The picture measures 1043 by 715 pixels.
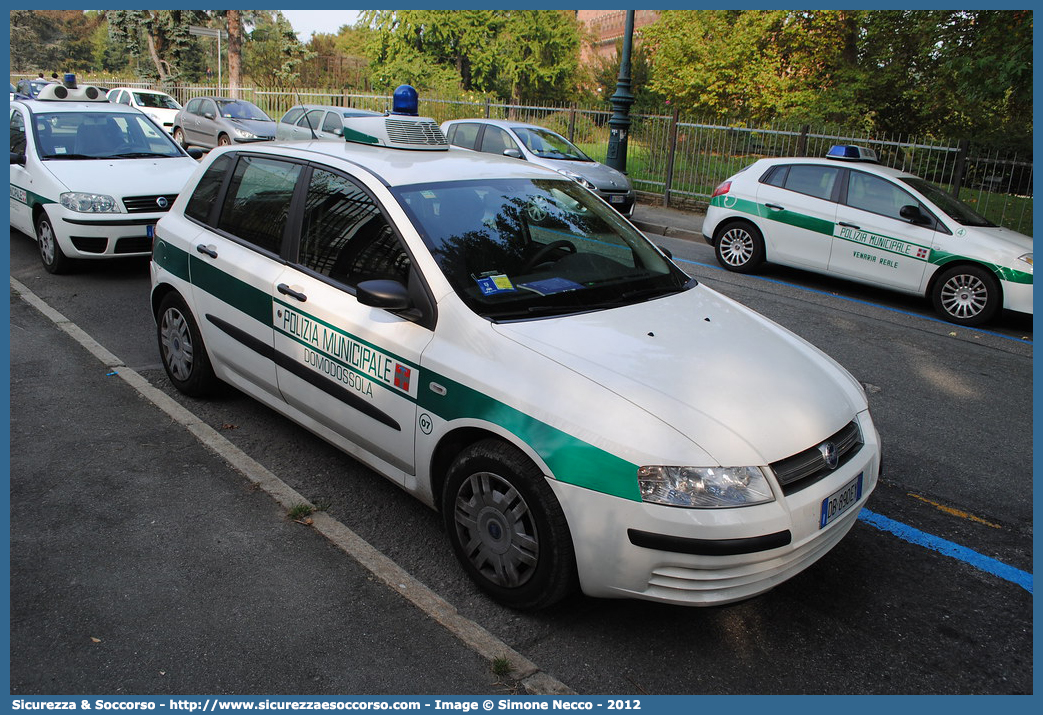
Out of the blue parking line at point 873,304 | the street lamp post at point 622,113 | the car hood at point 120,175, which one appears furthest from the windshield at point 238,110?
the blue parking line at point 873,304

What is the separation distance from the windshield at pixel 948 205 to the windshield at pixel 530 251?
5.70 m

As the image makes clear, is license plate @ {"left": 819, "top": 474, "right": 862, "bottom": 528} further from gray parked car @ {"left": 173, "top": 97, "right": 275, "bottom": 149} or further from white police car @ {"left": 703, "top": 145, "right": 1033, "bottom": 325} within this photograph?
gray parked car @ {"left": 173, "top": 97, "right": 275, "bottom": 149}

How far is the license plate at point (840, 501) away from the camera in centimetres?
306

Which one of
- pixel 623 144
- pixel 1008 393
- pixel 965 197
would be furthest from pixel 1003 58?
pixel 1008 393

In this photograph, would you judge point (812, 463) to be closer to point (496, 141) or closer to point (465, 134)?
point (496, 141)

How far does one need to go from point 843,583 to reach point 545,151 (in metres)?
11.5

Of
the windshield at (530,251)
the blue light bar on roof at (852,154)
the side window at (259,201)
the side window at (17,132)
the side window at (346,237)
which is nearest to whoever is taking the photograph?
the windshield at (530,251)

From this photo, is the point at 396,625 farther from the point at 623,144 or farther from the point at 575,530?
the point at 623,144

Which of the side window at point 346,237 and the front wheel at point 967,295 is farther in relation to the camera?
the front wheel at point 967,295

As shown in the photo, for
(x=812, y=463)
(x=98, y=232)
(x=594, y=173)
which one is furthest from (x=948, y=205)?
(x=98, y=232)

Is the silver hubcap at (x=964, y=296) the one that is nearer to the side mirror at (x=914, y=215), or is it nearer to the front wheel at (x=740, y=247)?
the side mirror at (x=914, y=215)

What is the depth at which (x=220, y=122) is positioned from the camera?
2052cm

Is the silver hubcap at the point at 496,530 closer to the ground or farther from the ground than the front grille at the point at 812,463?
closer to the ground

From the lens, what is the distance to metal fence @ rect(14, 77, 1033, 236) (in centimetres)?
1319
